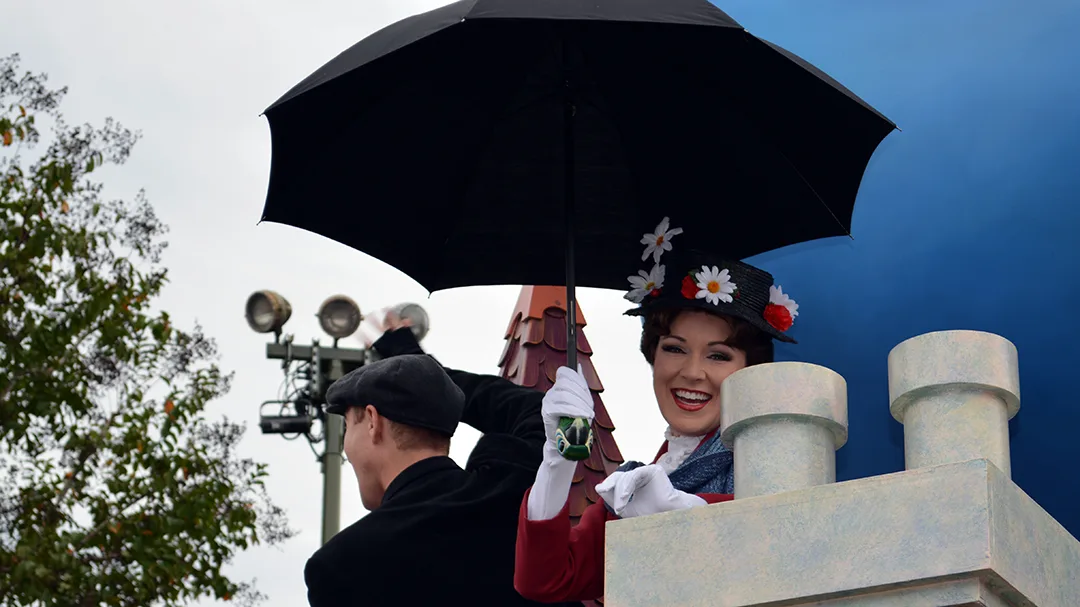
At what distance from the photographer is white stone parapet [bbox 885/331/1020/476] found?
350cm

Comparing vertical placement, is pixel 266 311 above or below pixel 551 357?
above

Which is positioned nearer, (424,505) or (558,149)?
(424,505)

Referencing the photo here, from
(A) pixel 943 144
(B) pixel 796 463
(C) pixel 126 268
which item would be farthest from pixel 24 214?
(B) pixel 796 463

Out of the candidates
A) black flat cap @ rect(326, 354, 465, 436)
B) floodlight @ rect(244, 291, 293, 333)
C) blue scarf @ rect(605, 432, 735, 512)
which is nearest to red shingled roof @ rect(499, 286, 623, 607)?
black flat cap @ rect(326, 354, 465, 436)

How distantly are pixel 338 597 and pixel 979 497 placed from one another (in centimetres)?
213

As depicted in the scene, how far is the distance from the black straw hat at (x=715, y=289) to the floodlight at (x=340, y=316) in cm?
707

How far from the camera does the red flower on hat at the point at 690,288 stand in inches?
192

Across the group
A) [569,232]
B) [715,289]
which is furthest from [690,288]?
[569,232]

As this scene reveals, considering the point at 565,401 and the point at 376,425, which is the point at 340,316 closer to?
the point at 376,425

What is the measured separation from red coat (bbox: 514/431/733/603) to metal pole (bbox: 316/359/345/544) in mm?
8601

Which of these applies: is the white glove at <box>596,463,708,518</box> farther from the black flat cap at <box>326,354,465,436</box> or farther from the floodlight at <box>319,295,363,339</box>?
the floodlight at <box>319,295,363,339</box>

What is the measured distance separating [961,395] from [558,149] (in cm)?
192

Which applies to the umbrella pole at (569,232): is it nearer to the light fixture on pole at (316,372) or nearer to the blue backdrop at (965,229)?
the blue backdrop at (965,229)

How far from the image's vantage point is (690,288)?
488 cm
